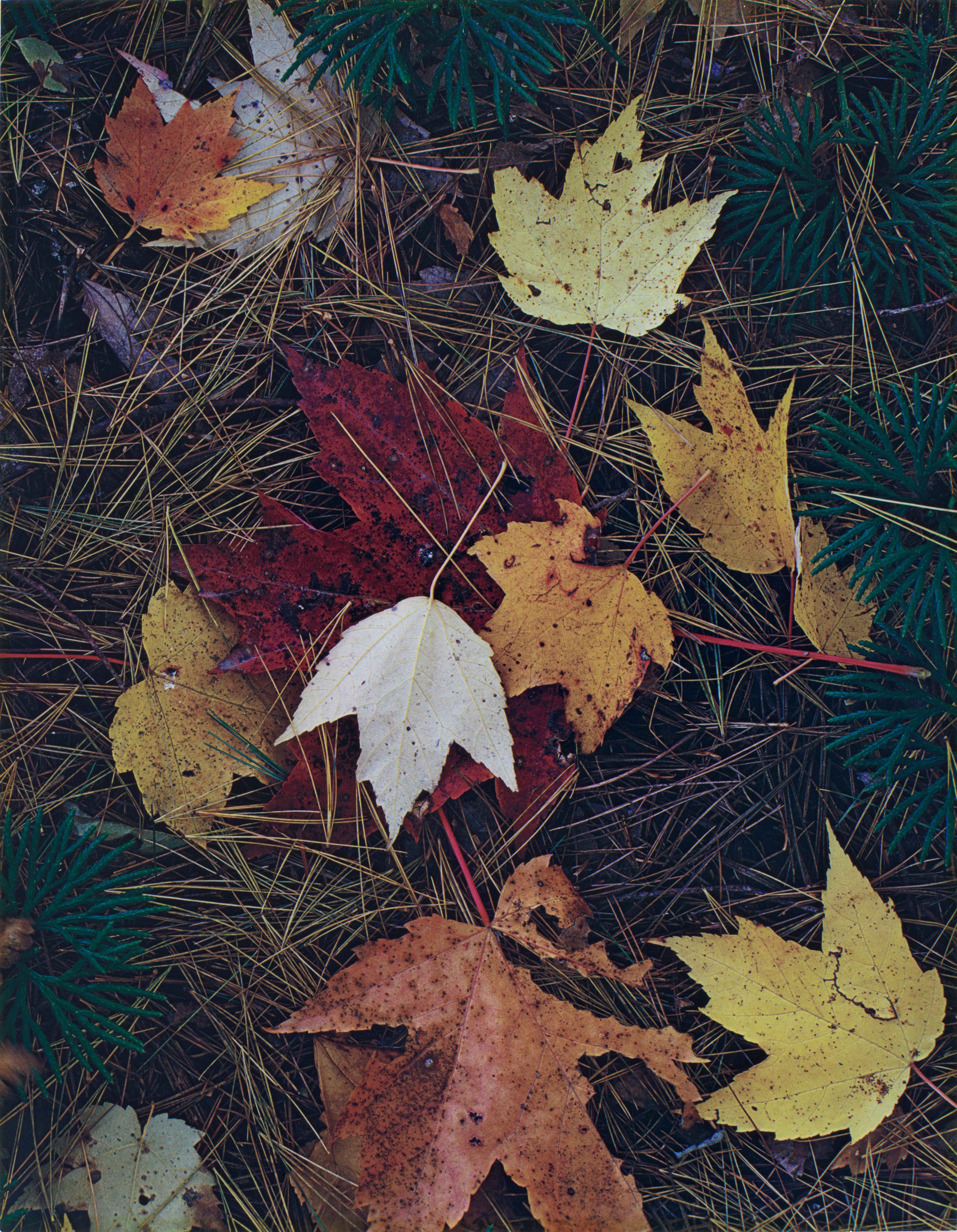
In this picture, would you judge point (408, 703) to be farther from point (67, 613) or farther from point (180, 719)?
point (67, 613)

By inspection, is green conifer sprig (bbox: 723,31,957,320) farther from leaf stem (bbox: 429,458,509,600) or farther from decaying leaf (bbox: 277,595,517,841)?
decaying leaf (bbox: 277,595,517,841)

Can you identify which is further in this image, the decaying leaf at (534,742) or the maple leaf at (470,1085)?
the decaying leaf at (534,742)

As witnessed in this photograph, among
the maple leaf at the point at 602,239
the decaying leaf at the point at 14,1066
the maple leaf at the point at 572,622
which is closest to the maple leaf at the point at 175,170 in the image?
the maple leaf at the point at 602,239

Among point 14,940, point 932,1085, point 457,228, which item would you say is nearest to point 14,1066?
point 14,940

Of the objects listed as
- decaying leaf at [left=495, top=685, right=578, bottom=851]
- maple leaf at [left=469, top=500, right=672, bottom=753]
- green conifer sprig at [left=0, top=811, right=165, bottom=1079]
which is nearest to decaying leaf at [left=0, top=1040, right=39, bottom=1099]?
green conifer sprig at [left=0, top=811, right=165, bottom=1079]

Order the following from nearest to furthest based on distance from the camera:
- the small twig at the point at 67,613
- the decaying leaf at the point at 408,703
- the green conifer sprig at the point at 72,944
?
the decaying leaf at the point at 408,703
the green conifer sprig at the point at 72,944
the small twig at the point at 67,613

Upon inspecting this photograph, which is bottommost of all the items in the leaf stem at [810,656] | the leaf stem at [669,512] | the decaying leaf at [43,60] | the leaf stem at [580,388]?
the leaf stem at [810,656]

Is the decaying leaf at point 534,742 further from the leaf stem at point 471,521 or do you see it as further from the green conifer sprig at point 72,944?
the green conifer sprig at point 72,944
